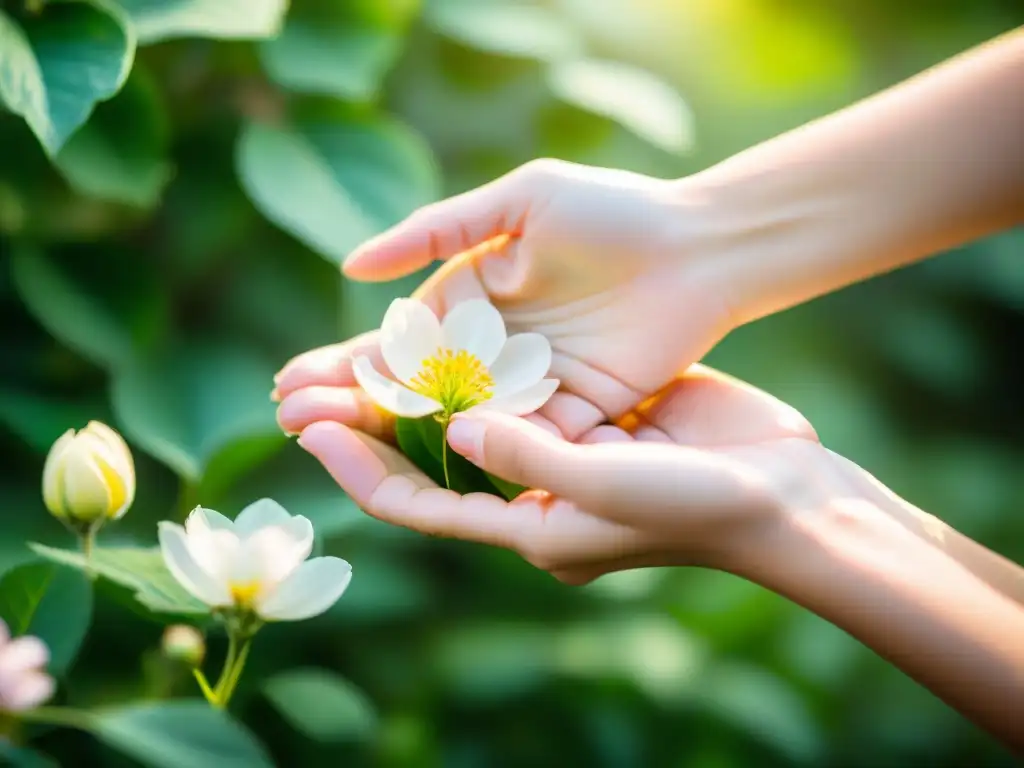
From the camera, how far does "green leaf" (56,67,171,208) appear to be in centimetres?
92

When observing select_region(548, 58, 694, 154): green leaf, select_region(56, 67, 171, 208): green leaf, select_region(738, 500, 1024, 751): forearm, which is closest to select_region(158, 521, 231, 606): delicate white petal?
select_region(738, 500, 1024, 751): forearm

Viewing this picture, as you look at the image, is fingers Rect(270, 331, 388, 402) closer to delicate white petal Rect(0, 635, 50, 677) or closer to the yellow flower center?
the yellow flower center

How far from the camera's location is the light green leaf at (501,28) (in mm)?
1114

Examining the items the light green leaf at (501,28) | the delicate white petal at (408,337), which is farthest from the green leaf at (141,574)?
the light green leaf at (501,28)

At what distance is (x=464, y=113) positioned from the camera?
1253mm

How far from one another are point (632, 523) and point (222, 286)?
2.19 ft

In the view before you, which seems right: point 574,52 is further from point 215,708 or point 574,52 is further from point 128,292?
point 215,708

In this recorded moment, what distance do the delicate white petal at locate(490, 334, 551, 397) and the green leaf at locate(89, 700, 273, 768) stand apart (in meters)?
0.35

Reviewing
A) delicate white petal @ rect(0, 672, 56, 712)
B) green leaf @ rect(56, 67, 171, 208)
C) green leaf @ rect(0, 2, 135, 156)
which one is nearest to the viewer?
delicate white petal @ rect(0, 672, 56, 712)

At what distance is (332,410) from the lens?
2.47 ft

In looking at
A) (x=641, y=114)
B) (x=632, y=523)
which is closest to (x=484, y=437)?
(x=632, y=523)

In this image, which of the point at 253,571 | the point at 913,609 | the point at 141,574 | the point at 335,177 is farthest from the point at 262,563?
the point at 335,177

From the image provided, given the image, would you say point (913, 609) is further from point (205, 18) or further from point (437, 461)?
point (205, 18)

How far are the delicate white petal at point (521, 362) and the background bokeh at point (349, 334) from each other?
178 millimetres
